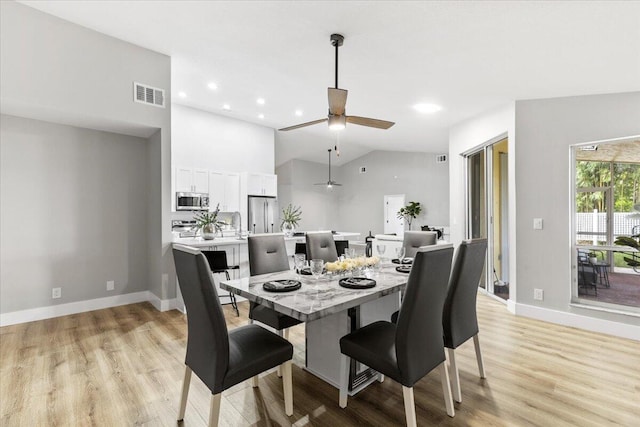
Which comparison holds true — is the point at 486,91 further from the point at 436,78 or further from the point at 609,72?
the point at 609,72

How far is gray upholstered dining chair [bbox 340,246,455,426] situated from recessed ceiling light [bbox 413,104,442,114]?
335 cm

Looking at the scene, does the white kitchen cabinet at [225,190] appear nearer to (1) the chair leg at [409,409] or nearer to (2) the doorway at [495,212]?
(2) the doorway at [495,212]

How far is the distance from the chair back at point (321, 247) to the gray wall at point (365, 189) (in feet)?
19.9

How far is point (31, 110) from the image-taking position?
132 inches

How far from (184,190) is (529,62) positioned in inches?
213

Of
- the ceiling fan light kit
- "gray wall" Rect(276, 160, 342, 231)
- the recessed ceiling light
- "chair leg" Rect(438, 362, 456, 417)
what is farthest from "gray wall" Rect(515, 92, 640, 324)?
"gray wall" Rect(276, 160, 342, 231)

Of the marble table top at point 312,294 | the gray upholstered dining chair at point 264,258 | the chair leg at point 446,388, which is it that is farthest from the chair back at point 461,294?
the gray upholstered dining chair at point 264,258

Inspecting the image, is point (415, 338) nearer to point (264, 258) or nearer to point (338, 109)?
point (264, 258)

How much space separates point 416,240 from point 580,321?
195cm

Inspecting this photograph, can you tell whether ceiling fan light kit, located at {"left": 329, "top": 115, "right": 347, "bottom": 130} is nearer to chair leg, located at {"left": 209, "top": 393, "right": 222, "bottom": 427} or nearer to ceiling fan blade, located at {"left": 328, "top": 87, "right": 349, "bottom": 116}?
ceiling fan blade, located at {"left": 328, "top": 87, "right": 349, "bottom": 116}

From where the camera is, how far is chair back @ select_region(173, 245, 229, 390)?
5.19 feet

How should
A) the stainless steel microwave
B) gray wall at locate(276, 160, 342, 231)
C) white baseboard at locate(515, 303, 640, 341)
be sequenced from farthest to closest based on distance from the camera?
gray wall at locate(276, 160, 342, 231), the stainless steel microwave, white baseboard at locate(515, 303, 640, 341)

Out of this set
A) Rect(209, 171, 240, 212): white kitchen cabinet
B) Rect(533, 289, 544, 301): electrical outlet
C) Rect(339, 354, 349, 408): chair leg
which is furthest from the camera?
Rect(209, 171, 240, 212): white kitchen cabinet

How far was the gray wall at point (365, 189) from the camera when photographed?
8.88m
